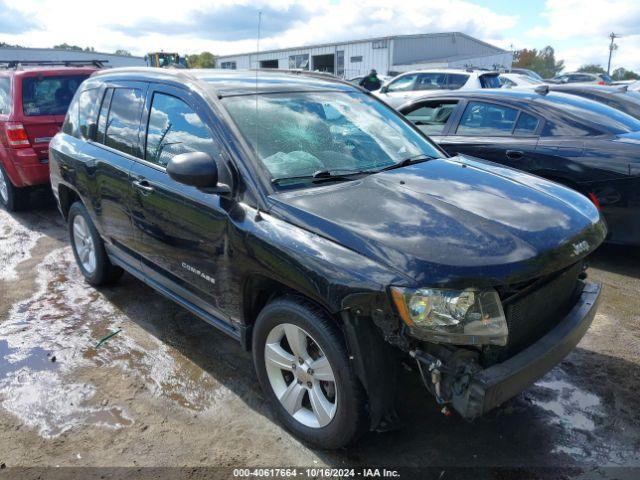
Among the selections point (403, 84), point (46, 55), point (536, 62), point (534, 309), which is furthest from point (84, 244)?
point (536, 62)

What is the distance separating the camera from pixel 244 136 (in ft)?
9.41

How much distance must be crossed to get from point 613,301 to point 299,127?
3.04m

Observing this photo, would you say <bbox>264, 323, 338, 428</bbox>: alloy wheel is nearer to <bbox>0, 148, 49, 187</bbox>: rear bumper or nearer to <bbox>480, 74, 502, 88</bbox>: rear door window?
<bbox>0, 148, 49, 187</bbox>: rear bumper

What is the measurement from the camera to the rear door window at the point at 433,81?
497 inches

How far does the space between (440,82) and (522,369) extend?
11.6 metres

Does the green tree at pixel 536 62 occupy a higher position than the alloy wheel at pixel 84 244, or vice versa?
the green tree at pixel 536 62

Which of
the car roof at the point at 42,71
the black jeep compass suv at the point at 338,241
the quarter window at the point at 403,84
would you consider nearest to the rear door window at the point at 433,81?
the quarter window at the point at 403,84

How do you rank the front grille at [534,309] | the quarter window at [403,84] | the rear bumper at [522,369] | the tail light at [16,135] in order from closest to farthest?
the rear bumper at [522,369], the front grille at [534,309], the tail light at [16,135], the quarter window at [403,84]

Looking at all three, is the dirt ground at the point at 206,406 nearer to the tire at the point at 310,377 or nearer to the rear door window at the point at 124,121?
the tire at the point at 310,377

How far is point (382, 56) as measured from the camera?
111ft

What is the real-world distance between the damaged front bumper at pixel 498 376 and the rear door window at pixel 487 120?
3462 mm

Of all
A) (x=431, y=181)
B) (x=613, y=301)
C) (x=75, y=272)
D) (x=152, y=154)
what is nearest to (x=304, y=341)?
(x=431, y=181)

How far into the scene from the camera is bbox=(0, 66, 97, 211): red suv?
654 centimetres

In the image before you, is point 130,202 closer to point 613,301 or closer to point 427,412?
point 427,412
